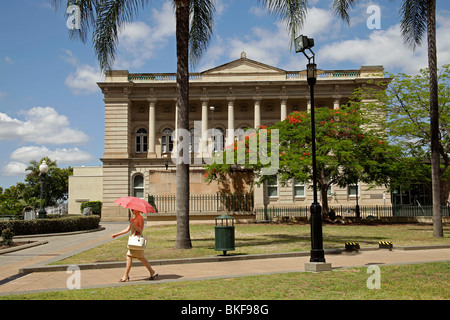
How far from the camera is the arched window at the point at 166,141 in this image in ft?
168

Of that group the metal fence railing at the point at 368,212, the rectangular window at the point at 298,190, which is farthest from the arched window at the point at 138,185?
the rectangular window at the point at 298,190

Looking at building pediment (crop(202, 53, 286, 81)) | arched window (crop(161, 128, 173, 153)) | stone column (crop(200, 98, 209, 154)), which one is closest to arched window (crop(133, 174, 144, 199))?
arched window (crop(161, 128, 173, 153))

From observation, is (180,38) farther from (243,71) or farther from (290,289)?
(243,71)

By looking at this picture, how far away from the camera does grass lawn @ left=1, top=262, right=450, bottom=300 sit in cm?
740

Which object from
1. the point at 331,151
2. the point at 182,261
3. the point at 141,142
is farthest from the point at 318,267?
the point at 141,142

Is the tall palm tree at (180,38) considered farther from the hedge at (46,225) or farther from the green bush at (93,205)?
the green bush at (93,205)

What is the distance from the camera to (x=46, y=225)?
80.4 feet

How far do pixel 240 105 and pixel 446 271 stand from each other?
43697 millimetres

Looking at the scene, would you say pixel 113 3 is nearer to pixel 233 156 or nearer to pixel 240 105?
pixel 233 156

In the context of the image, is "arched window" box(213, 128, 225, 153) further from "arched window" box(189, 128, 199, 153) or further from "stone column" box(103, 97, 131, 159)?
"stone column" box(103, 97, 131, 159)

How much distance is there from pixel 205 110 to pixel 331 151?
21.8 meters

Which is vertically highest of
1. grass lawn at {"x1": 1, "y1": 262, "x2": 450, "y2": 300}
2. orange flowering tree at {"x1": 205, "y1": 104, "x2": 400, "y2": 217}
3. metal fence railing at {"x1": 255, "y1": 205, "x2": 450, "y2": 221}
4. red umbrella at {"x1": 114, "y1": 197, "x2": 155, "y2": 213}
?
orange flowering tree at {"x1": 205, "y1": 104, "x2": 400, "y2": 217}

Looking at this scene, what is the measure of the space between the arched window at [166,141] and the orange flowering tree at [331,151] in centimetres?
1872

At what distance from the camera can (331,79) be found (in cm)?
4931
